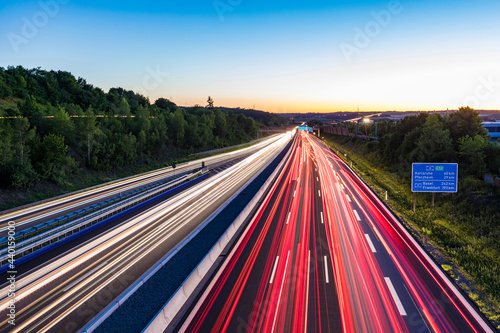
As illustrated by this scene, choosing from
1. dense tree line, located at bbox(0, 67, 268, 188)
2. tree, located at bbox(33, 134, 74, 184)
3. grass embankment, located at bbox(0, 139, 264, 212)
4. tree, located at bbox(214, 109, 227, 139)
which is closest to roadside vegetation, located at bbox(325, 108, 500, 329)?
grass embankment, located at bbox(0, 139, 264, 212)

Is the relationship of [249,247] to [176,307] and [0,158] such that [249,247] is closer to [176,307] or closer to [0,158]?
[176,307]

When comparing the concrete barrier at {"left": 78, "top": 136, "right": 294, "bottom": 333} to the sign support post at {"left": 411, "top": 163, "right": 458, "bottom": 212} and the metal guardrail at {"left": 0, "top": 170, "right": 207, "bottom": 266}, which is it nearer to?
the metal guardrail at {"left": 0, "top": 170, "right": 207, "bottom": 266}

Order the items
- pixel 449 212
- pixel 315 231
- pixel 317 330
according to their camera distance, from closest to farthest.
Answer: pixel 317 330, pixel 315 231, pixel 449 212

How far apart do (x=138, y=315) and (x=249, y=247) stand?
7.96 meters

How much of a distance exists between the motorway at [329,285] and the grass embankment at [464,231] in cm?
82

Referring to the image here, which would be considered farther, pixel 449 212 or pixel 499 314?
pixel 449 212

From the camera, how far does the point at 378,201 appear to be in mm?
28375

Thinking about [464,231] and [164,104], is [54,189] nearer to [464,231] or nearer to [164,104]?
[464,231]

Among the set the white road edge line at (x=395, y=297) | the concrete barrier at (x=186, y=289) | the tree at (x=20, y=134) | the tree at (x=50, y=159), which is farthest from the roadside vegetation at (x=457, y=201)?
the tree at (x=20, y=134)

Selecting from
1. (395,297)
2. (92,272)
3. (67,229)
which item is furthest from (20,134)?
(395,297)

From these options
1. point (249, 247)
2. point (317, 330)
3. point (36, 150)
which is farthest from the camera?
point (36, 150)

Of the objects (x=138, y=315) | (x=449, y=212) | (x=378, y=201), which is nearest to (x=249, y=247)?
(x=138, y=315)

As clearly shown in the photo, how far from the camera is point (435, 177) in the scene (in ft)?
81.0

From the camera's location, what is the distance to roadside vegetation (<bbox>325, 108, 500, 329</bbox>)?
14531 millimetres
